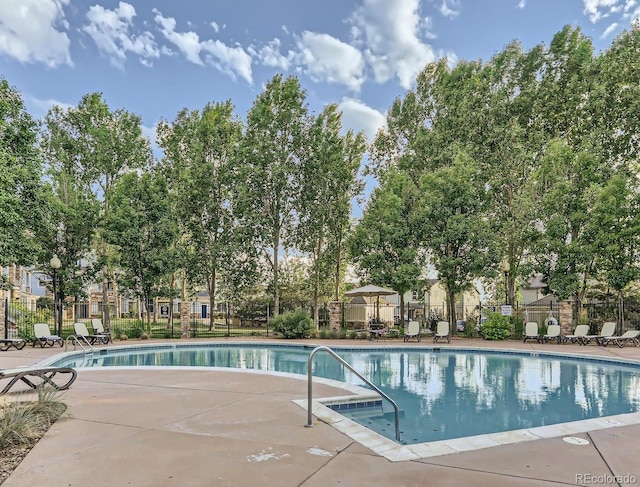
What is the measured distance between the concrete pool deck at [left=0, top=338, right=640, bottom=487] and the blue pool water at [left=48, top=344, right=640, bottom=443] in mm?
1335

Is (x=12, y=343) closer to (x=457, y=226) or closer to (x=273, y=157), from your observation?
(x=273, y=157)

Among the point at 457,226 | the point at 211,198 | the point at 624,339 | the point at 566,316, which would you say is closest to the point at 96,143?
the point at 211,198

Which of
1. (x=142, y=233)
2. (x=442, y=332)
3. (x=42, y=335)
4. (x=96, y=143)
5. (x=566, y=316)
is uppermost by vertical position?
(x=96, y=143)

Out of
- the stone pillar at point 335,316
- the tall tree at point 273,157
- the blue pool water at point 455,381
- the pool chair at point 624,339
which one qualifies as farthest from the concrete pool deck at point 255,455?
the tall tree at point 273,157

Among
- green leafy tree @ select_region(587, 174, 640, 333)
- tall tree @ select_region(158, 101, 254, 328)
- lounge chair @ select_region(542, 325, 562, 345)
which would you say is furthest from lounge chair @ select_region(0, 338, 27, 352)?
green leafy tree @ select_region(587, 174, 640, 333)

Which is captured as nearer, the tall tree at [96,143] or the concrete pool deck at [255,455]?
the concrete pool deck at [255,455]

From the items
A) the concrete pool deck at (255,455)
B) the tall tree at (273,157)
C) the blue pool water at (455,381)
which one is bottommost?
the blue pool water at (455,381)

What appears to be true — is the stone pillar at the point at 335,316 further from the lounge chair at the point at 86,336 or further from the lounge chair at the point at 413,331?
the lounge chair at the point at 86,336

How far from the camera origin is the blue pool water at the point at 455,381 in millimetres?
6348

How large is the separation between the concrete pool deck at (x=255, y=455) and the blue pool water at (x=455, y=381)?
1.34 m

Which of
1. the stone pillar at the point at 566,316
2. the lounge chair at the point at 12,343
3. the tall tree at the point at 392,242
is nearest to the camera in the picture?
the lounge chair at the point at 12,343

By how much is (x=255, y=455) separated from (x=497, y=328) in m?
15.6

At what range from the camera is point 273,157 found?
22.2 meters

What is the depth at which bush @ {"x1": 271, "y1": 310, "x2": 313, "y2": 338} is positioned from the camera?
19.0 m
